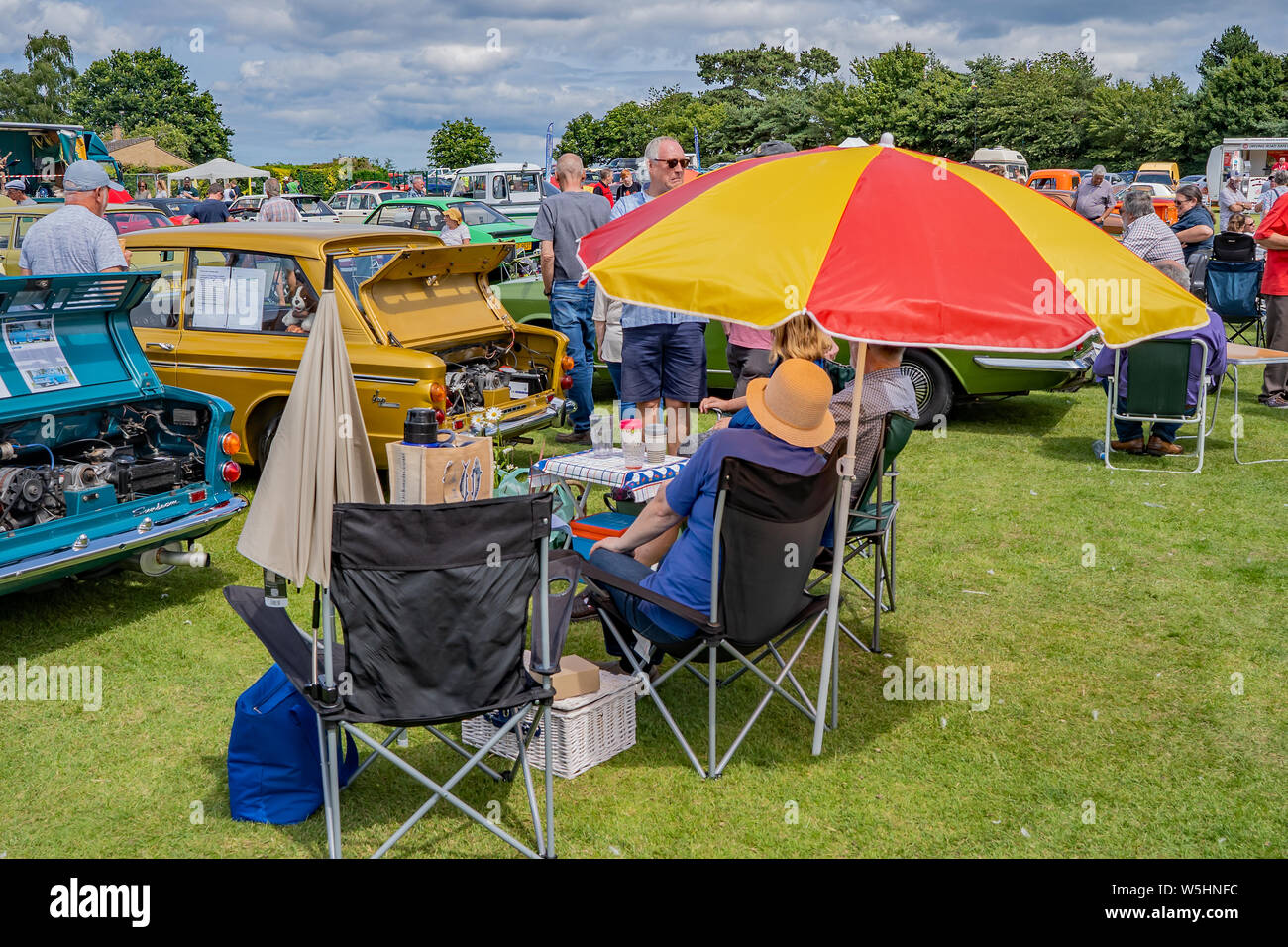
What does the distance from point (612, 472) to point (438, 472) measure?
3.68 ft

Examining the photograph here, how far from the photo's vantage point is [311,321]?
287 inches

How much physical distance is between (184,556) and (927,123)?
60315mm

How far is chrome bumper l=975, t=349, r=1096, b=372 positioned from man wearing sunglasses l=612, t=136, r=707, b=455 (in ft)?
11.0

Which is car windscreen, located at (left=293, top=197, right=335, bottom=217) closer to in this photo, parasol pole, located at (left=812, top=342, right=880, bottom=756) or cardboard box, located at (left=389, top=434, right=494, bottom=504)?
cardboard box, located at (left=389, top=434, right=494, bottom=504)

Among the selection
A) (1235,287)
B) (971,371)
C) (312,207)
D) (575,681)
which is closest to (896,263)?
(575,681)

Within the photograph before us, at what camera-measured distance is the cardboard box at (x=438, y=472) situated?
4.55 meters

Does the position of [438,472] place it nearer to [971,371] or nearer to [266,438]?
[266,438]

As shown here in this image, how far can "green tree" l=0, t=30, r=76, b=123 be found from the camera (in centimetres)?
7612

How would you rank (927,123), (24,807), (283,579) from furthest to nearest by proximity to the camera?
(927,123)
(24,807)
(283,579)

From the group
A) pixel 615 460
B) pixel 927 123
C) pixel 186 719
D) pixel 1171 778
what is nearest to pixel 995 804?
pixel 1171 778

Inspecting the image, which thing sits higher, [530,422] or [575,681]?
[530,422]

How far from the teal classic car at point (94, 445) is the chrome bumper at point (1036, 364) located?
6.30 m

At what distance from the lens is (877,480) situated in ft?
17.2

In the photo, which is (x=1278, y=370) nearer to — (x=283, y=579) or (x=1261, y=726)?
(x=1261, y=726)
